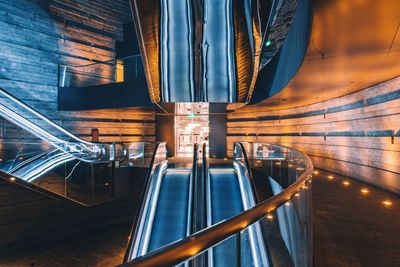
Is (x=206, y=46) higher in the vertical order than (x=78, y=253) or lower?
higher

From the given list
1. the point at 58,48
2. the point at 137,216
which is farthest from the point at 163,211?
the point at 58,48

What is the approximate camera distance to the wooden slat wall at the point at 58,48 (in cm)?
1083

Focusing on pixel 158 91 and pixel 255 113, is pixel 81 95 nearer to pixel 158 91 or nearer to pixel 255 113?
pixel 158 91

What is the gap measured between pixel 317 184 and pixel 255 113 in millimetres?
8628

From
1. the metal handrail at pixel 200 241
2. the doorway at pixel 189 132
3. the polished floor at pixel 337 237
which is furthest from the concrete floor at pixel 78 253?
the doorway at pixel 189 132

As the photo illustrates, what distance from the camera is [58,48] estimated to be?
40.8 ft

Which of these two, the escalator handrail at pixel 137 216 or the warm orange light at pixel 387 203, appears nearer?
the warm orange light at pixel 387 203

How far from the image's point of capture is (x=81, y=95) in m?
12.3

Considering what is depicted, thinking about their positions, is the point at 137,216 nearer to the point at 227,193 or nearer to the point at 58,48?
the point at 227,193

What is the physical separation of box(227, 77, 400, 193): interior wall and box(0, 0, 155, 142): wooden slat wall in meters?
6.93

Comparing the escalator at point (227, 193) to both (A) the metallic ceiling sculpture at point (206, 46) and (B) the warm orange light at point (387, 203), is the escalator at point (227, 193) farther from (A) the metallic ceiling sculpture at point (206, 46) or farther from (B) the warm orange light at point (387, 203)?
(B) the warm orange light at point (387, 203)

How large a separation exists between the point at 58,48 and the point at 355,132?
11544 millimetres

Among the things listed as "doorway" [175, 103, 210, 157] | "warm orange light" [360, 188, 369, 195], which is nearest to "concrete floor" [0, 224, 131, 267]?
"warm orange light" [360, 188, 369, 195]

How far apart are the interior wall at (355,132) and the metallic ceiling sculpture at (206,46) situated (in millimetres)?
2597
